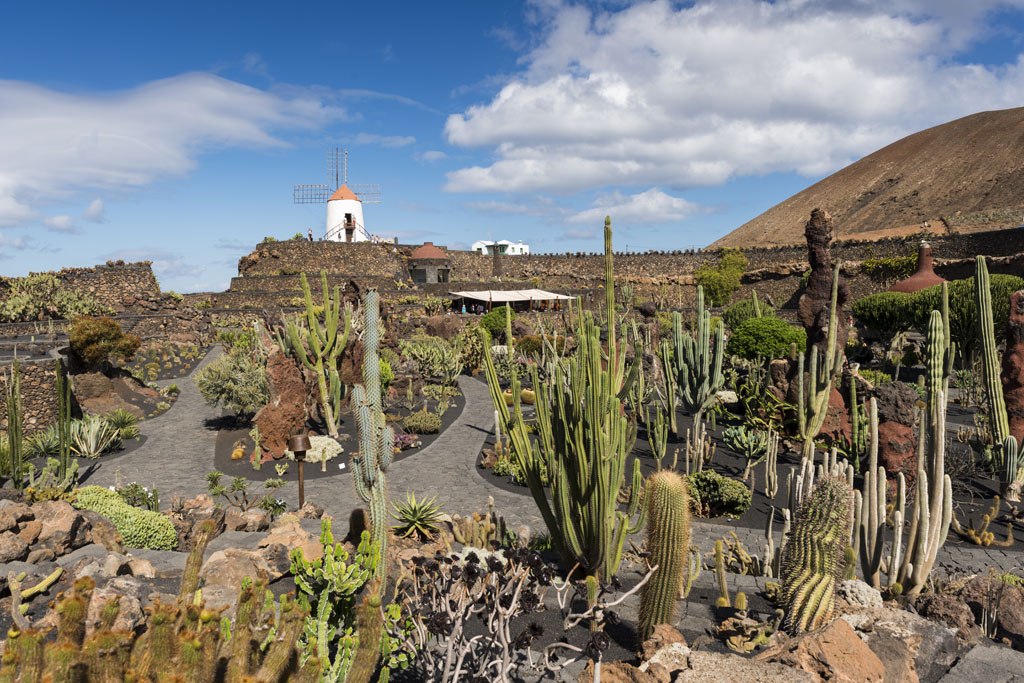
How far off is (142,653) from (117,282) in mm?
32368

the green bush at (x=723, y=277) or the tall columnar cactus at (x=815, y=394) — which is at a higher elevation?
the green bush at (x=723, y=277)

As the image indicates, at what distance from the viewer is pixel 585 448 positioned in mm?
4711

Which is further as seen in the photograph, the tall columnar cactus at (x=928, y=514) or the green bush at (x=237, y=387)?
the green bush at (x=237, y=387)

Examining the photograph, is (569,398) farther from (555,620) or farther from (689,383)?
(689,383)

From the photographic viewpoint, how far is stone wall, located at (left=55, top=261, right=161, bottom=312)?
28453 mm

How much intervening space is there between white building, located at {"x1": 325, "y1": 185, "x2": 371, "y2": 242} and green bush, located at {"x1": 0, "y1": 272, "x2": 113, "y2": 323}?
17.8 m

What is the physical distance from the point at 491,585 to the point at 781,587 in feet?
7.69

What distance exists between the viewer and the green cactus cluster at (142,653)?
207 cm

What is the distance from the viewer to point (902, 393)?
26.5 ft

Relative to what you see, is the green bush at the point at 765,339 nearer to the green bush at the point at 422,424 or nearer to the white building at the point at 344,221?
the green bush at the point at 422,424

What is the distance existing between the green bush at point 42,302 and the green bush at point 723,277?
30567 millimetres

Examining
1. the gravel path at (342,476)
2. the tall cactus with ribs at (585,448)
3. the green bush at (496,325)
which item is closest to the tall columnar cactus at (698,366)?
the gravel path at (342,476)

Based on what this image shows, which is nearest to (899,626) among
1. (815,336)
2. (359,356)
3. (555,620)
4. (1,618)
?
(555,620)

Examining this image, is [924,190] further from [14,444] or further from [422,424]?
[14,444]
